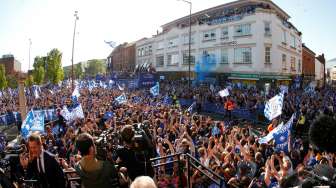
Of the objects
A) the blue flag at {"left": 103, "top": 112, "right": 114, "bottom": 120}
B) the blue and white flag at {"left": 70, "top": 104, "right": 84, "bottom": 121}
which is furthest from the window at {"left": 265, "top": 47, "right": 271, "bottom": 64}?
the blue and white flag at {"left": 70, "top": 104, "right": 84, "bottom": 121}

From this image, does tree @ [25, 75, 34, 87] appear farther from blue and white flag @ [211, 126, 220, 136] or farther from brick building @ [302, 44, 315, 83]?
blue and white flag @ [211, 126, 220, 136]

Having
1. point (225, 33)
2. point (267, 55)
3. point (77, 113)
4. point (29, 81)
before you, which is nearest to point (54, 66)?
point (29, 81)

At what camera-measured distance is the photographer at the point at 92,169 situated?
12.0 ft

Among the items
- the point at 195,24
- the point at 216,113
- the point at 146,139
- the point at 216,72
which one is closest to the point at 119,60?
the point at 195,24

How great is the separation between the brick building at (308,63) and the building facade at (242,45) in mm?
6927

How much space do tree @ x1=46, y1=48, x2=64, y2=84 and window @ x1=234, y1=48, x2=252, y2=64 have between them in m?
A: 32.2

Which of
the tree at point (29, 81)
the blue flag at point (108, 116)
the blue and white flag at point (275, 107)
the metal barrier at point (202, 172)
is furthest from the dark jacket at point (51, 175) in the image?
the tree at point (29, 81)

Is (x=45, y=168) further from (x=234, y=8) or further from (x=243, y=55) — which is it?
(x=234, y=8)

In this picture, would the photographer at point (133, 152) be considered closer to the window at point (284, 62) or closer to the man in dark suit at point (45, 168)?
the man in dark suit at point (45, 168)

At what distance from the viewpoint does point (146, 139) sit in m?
4.41

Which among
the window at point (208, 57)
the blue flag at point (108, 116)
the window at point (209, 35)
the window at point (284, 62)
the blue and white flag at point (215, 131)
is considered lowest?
the blue and white flag at point (215, 131)

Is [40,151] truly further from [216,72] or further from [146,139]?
[216,72]

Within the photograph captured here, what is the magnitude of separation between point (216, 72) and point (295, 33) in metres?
13.8

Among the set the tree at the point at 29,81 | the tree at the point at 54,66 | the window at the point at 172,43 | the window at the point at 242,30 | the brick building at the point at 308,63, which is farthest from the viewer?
the tree at the point at 29,81
